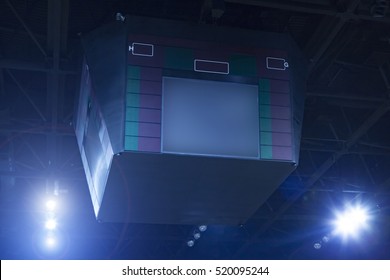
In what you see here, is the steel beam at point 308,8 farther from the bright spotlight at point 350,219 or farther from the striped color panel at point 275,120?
the bright spotlight at point 350,219

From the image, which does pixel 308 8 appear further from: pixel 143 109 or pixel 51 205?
pixel 51 205

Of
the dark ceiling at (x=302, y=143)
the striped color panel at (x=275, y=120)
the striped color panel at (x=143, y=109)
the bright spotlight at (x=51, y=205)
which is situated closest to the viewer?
the striped color panel at (x=143, y=109)

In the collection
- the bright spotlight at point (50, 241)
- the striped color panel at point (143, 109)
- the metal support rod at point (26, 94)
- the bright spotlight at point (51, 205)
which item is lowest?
the striped color panel at point (143, 109)

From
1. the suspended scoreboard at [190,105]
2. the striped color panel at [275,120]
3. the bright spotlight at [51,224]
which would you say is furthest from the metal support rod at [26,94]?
the bright spotlight at [51,224]

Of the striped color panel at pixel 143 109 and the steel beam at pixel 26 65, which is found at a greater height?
the steel beam at pixel 26 65

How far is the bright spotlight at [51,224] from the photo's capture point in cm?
1714

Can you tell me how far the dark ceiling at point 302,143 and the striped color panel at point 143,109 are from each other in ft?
5.04

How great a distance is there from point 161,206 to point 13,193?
725cm

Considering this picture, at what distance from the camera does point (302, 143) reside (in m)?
13.4

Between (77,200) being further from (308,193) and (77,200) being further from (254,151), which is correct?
(254,151)

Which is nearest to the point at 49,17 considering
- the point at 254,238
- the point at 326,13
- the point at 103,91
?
the point at 103,91

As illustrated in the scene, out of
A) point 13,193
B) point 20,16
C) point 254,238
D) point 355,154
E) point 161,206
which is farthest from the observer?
point 254,238

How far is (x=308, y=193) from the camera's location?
16.8 metres

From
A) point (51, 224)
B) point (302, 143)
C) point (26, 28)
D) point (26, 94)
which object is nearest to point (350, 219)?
point (302, 143)
